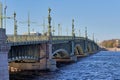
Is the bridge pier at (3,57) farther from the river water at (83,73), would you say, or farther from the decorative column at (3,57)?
the river water at (83,73)

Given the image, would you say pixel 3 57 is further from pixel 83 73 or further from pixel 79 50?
pixel 79 50

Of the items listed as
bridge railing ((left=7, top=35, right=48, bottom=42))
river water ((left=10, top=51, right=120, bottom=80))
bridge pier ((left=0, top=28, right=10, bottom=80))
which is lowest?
river water ((left=10, top=51, right=120, bottom=80))

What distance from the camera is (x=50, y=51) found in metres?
92.0

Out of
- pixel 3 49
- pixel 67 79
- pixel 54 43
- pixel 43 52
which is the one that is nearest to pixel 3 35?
pixel 3 49

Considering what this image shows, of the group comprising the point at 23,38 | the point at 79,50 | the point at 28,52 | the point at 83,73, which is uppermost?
the point at 23,38

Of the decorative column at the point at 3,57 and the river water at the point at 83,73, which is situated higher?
the decorative column at the point at 3,57

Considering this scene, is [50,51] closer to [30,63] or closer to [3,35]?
[30,63]

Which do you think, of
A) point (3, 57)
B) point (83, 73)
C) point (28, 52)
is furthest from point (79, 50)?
point (3, 57)

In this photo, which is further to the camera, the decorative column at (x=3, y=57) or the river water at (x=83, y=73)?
the river water at (x=83, y=73)

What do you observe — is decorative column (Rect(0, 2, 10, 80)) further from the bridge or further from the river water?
the river water


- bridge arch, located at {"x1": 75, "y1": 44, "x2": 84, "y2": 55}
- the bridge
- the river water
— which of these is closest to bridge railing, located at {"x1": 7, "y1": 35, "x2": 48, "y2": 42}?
the bridge

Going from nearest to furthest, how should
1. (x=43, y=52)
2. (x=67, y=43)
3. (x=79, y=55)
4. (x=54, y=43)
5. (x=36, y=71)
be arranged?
(x=36, y=71) → (x=43, y=52) → (x=54, y=43) → (x=67, y=43) → (x=79, y=55)

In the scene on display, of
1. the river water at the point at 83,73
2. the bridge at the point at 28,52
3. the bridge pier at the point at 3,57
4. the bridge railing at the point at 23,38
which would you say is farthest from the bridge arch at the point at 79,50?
the bridge pier at the point at 3,57

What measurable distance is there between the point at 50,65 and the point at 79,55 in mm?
83154
